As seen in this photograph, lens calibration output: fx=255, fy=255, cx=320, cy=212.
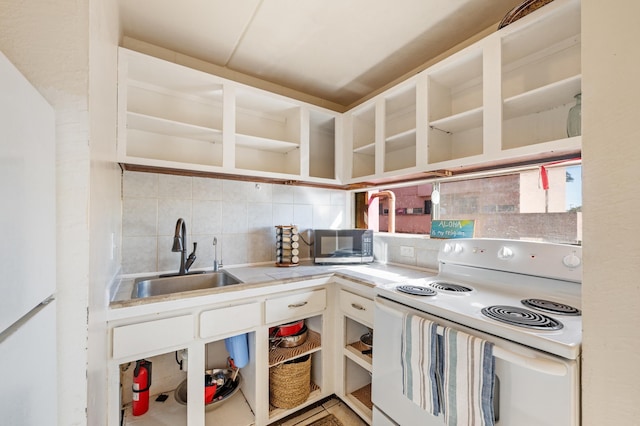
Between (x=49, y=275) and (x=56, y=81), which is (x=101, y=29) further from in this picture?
(x=49, y=275)

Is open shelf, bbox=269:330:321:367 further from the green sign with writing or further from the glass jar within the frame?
the glass jar

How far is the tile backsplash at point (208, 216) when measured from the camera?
1.66 meters

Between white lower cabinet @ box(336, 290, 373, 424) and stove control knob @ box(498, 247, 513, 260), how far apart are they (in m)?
0.78

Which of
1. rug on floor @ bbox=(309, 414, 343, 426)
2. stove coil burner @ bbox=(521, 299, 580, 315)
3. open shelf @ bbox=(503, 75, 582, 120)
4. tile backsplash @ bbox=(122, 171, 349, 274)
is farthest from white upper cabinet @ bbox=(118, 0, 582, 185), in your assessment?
rug on floor @ bbox=(309, 414, 343, 426)

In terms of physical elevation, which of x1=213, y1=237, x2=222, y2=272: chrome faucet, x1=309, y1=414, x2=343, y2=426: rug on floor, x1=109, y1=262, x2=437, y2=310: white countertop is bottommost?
x1=309, y1=414, x2=343, y2=426: rug on floor

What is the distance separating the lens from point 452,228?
5.82 feet

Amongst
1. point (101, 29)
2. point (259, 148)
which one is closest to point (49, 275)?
point (101, 29)

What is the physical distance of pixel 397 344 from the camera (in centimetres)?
128

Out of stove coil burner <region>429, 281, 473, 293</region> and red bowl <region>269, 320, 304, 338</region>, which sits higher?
stove coil burner <region>429, 281, 473, 293</region>

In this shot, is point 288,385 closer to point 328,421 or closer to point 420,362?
point 328,421

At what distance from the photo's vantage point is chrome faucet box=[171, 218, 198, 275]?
1.58 m

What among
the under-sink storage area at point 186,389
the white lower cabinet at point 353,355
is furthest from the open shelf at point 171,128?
the white lower cabinet at point 353,355

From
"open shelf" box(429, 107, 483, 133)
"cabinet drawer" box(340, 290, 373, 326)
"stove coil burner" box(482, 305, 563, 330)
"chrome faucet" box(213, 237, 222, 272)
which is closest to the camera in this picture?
"stove coil burner" box(482, 305, 563, 330)

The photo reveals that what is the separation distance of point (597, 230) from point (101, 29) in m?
1.48
